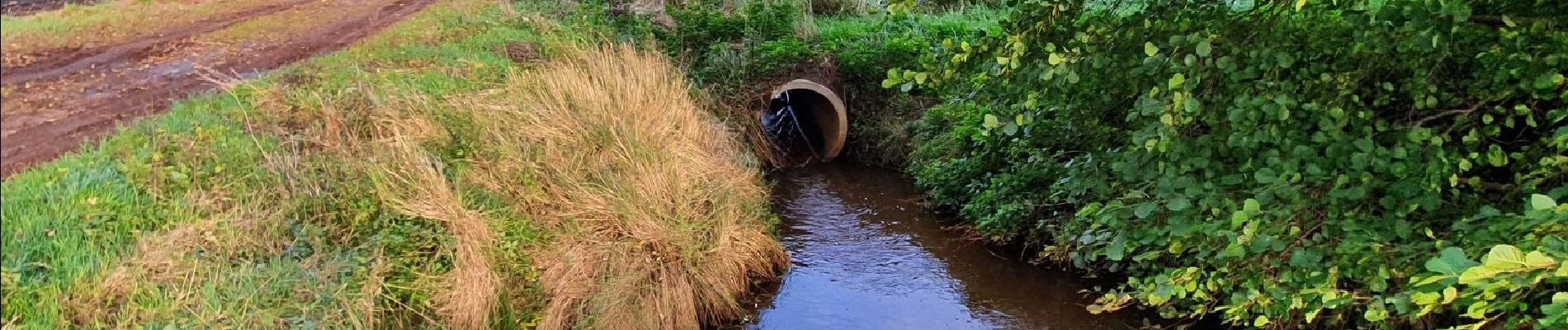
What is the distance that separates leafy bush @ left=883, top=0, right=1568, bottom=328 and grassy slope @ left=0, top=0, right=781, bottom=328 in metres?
2.52

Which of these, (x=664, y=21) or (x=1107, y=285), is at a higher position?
(x=664, y=21)

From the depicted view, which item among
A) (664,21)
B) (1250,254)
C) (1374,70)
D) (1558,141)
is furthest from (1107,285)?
(664,21)

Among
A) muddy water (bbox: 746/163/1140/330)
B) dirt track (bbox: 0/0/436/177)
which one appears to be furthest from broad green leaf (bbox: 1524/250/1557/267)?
muddy water (bbox: 746/163/1140/330)

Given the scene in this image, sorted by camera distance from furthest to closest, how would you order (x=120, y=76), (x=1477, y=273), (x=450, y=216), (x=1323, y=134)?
(x=450, y=216)
(x=1323, y=134)
(x=120, y=76)
(x=1477, y=273)

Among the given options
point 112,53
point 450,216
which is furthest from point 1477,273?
point 450,216

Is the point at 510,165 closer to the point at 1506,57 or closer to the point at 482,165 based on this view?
the point at 482,165

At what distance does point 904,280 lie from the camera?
7.75 m

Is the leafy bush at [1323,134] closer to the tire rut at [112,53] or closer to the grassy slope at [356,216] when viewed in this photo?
the grassy slope at [356,216]

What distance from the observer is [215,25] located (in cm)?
312

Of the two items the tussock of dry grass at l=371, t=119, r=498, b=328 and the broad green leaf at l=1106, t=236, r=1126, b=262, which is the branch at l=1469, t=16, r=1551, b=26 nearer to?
the broad green leaf at l=1106, t=236, r=1126, b=262

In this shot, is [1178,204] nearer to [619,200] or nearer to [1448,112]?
[1448,112]

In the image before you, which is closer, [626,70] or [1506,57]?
[1506,57]

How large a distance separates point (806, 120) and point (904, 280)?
5.90m

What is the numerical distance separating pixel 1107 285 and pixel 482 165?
4570 mm
